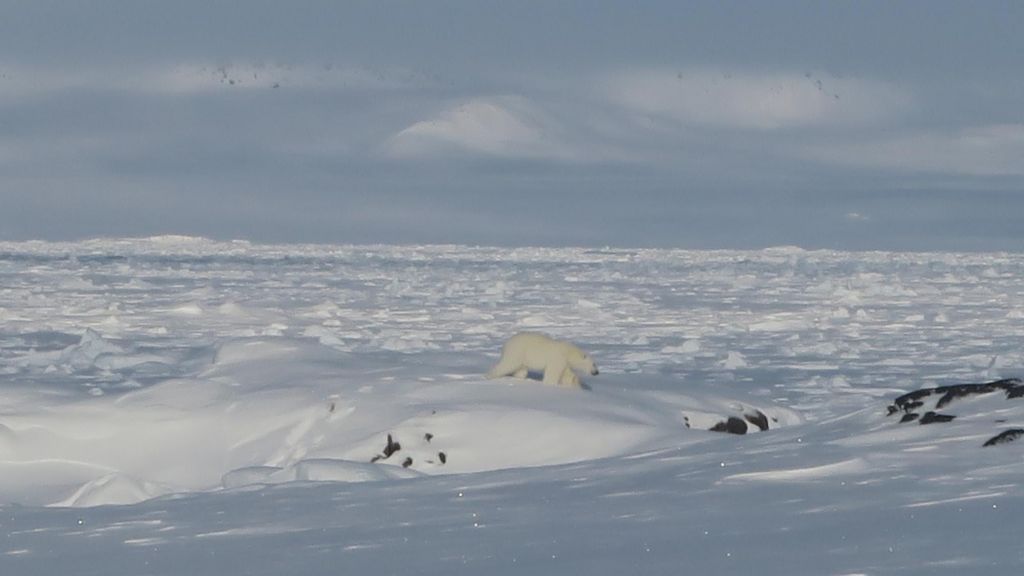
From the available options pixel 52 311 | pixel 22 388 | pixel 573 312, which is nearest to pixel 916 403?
pixel 22 388

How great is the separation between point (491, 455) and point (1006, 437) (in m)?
2.85

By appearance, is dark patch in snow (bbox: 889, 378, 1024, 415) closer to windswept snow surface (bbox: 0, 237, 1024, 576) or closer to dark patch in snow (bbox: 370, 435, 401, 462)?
windswept snow surface (bbox: 0, 237, 1024, 576)

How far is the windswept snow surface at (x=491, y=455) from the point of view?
338 centimetres

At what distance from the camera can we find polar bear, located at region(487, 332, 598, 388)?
26.9 ft

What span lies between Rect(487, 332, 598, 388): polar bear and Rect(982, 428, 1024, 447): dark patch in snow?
149 inches

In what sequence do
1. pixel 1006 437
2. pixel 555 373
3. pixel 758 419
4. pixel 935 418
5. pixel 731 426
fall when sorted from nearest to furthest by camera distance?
1. pixel 1006 437
2. pixel 935 418
3. pixel 731 426
4. pixel 758 419
5. pixel 555 373

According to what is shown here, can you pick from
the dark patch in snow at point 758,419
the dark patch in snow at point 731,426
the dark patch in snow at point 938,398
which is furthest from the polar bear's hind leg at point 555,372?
the dark patch in snow at point 938,398

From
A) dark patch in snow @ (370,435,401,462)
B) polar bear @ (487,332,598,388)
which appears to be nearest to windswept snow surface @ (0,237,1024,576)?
dark patch in snow @ (370,435,401,462)

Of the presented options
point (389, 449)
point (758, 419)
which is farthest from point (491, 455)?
point (758, 419)

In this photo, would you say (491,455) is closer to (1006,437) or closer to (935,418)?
(935,418)

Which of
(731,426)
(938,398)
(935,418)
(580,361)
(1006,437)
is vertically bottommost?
(1006,437)

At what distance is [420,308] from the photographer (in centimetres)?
2206

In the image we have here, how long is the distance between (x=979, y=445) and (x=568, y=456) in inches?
101

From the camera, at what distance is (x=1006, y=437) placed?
15.1ft
